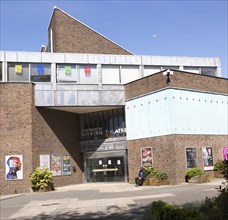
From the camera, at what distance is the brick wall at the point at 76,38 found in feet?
107

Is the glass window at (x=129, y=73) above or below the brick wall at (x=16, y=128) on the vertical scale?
above

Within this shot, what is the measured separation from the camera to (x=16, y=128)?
87.5 feet

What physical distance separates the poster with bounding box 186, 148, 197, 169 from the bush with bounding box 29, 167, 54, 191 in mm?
9413

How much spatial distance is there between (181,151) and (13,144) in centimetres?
1163

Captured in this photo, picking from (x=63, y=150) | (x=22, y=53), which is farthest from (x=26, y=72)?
(x=63, y=150)

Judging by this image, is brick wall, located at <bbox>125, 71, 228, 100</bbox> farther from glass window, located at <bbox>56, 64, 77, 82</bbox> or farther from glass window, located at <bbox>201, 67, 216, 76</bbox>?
glass window, located at <bbox>201, 67, 216, 76</bbox>

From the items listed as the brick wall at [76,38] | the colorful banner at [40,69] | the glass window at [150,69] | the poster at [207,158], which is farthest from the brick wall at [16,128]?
the poster at [207,158]

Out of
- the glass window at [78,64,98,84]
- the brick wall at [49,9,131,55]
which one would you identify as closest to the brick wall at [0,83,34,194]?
the glass window at [78,64,98,84]

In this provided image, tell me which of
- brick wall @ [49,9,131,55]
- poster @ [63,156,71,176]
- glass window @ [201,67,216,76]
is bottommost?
poster @ [63,156,71,176]

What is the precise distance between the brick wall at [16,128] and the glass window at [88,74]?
4.48 m

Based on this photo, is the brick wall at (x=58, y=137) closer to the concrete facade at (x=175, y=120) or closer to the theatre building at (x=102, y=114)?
the theatre building at (x=102, y=114)

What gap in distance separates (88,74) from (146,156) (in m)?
8.19

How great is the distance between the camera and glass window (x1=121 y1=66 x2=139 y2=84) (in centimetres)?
3005

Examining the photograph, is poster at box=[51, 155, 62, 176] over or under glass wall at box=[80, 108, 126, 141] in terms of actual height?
under
